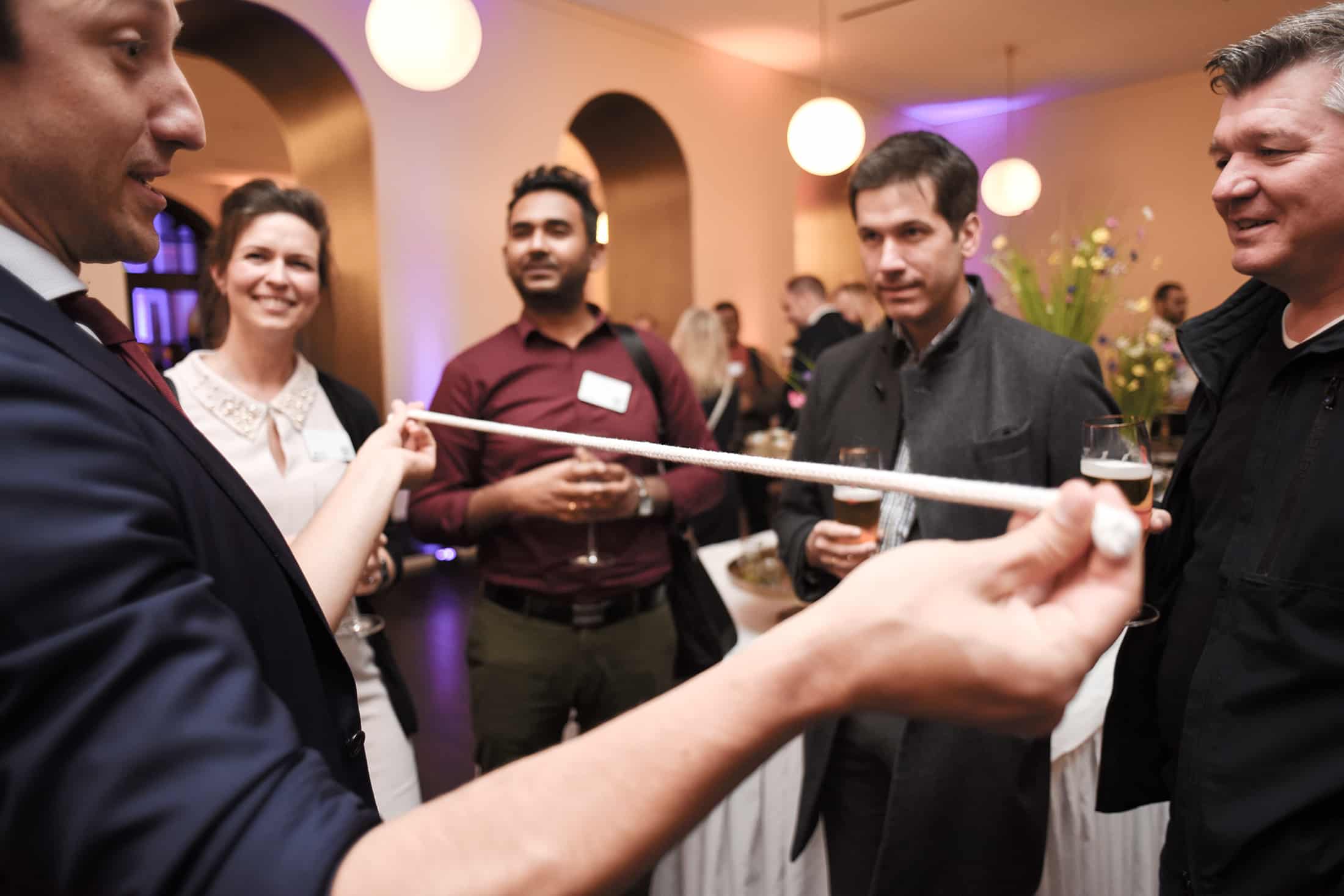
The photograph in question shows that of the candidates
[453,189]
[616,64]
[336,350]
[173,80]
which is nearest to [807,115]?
[616,64]

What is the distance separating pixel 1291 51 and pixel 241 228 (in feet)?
6.83

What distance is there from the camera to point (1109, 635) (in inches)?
18.6

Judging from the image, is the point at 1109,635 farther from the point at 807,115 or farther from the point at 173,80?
the point at 807,115

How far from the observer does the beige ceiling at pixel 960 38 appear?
6961mm

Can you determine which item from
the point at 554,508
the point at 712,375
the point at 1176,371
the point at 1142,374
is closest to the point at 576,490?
the point at 554,508

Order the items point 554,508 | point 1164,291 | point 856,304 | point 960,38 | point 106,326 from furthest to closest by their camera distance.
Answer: point 960,38 → point 1164,291 → point 856,304 → point 554,508 → point 106,326

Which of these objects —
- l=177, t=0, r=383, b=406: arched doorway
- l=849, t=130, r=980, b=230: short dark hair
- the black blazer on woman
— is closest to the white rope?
l=849, t=130, r=980, b=230: short dark hair

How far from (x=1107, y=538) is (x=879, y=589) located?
128mm

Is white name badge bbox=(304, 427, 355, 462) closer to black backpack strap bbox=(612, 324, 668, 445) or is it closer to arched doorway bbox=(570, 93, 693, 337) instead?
black backpack strap bbox=(612, 324, 668, 445)

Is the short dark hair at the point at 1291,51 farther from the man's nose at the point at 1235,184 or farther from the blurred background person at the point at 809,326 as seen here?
the blurred background person at the point at 809,326

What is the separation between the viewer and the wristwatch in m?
2.24

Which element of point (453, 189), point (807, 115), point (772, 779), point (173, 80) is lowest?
point (772, 779)

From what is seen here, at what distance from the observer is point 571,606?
7.34ft

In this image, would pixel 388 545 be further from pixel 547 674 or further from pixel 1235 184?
pixel 1235 184
